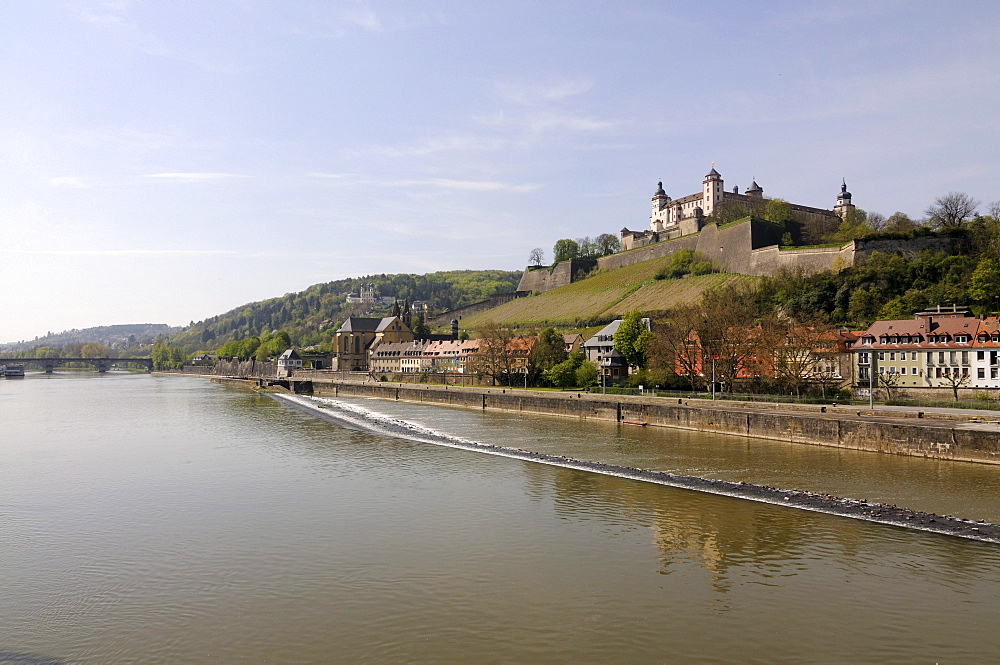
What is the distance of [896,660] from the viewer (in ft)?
32.8

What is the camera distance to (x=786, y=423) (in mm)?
30688

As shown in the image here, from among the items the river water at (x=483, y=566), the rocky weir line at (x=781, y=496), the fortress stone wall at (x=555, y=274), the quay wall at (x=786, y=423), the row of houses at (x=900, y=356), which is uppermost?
the fortress stone wall at (x=555, y=274)

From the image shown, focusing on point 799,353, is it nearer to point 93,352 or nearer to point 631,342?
point 631,342

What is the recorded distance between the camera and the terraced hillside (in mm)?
80375

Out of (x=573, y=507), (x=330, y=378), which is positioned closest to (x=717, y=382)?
(x=573, y=507)

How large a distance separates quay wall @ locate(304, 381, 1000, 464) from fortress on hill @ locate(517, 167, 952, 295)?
32.0m

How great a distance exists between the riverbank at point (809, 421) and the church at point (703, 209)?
177ft

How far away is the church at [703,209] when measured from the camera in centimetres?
9694

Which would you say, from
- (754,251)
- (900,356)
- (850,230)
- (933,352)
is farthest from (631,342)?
(850,230)

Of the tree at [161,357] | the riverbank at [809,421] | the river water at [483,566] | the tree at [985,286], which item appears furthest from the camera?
the tree at [161,357]

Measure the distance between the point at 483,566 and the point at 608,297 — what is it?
81.0 metres

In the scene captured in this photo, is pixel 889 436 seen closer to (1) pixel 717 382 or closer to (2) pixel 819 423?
(2) pixel 819 423

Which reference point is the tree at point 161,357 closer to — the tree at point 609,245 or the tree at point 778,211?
the tree at point 609,245

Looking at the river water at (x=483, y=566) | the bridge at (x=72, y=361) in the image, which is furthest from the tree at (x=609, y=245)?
the bridge at (x=72, y=361)
